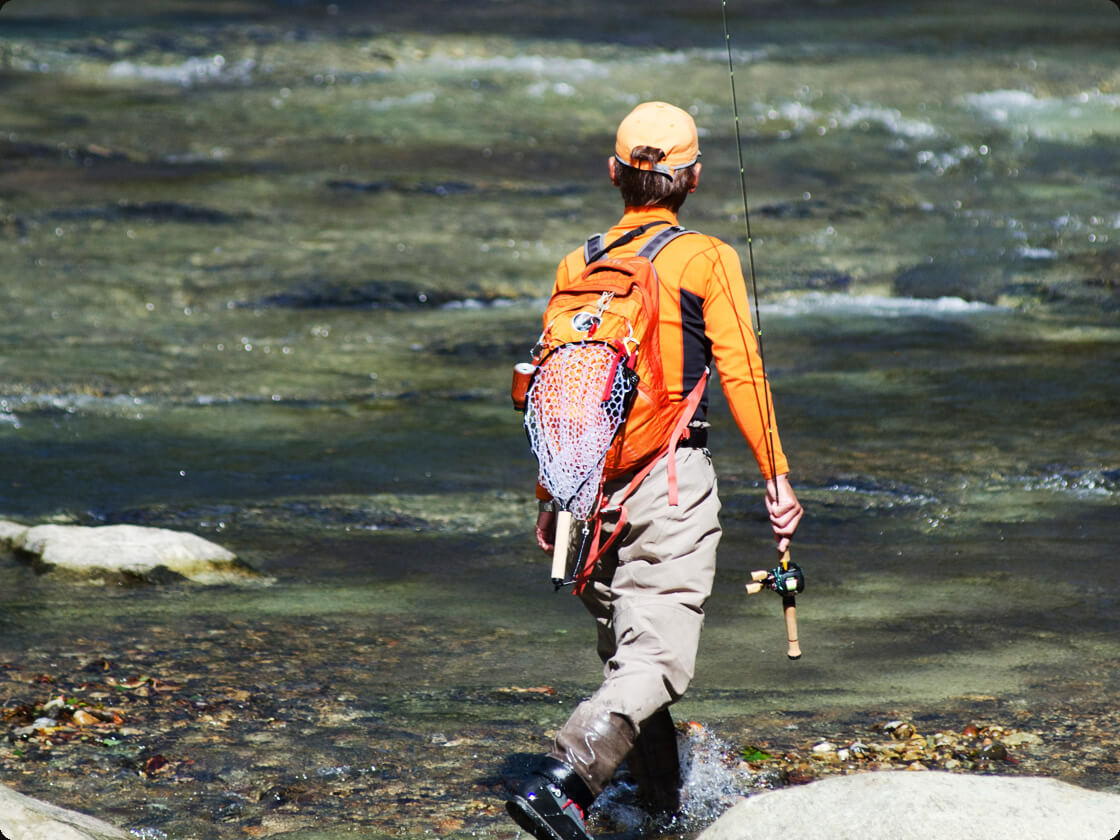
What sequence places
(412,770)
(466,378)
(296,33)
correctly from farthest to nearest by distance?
(296,33) < (466,378) < (412,770)

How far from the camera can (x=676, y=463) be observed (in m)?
4.01

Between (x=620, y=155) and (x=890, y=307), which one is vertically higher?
(x=620, y=155)

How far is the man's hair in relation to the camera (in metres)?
4.01

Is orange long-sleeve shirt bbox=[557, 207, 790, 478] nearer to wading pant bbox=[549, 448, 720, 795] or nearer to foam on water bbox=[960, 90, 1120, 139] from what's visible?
wading pant bbox=[549, 448, 720, 795]

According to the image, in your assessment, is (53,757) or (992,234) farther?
(992,234)

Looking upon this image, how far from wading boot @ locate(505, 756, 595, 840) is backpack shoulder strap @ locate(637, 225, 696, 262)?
1284 millimetres

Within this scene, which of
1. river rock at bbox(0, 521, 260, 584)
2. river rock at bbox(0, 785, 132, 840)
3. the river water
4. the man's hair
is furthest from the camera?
river rock at bbox(0, 521, 260, 584)

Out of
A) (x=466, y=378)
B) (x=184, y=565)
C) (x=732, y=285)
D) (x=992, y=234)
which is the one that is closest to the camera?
(x=732, y=285)

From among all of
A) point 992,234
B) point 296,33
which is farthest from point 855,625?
point 296,33

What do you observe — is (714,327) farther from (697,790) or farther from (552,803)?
(697,790)

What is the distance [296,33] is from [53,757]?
19083mm

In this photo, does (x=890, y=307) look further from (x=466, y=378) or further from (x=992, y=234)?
(x=466, y=378)

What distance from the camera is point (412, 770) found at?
183 inches

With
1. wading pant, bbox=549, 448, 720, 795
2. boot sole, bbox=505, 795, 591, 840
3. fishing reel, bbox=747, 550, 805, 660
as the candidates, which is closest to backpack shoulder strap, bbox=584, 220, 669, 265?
wading pant, bbox=549, 448, 720, 795
